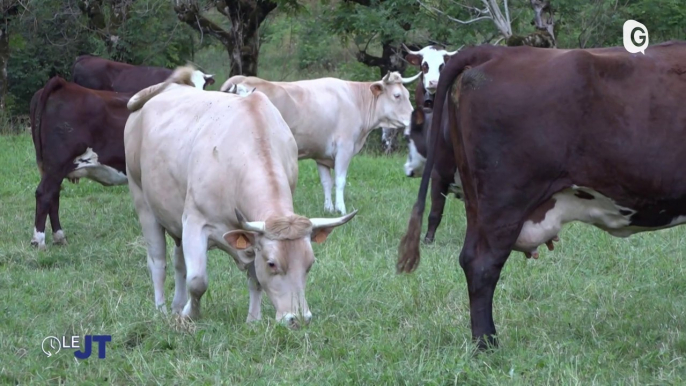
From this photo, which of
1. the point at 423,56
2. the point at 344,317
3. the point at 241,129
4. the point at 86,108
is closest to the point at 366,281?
the point at 344,317

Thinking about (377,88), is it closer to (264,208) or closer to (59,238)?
(59,238)

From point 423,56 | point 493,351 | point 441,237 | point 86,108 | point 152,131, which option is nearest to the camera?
point 493,351

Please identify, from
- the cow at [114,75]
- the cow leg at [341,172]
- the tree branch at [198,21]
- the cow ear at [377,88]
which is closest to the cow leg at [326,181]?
the cow leg at [341,172]

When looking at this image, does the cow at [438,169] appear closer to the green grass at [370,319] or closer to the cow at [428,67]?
the green grass at [370,319]

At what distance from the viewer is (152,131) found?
6.88 meters

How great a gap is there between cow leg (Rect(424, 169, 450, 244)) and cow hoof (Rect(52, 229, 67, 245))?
395 centimetres

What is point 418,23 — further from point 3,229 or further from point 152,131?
point 152,131

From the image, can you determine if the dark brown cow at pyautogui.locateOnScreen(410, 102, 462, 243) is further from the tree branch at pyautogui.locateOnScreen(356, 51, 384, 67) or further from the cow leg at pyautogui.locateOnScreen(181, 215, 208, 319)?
the tree branch at pyautogui.locateOnScreen(356, 51, 384, 67)

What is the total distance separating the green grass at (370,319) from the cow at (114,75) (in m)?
7.03

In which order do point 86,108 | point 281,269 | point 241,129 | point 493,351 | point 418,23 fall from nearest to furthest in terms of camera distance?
point 493,351 < point 281,269 < point 241,129 < point 86,108 < point 418,23

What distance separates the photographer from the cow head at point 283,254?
566 centimetres

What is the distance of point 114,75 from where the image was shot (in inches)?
677

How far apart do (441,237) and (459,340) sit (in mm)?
4480

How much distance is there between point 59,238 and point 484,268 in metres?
6.45
